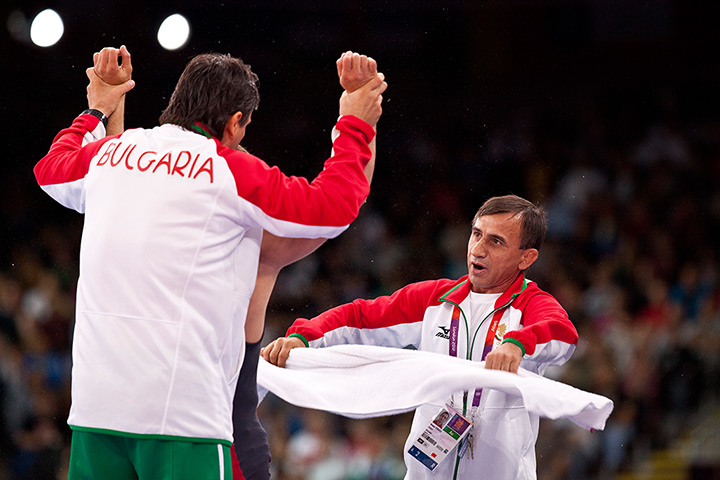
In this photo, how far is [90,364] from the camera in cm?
198

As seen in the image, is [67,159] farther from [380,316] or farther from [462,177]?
[462,177]

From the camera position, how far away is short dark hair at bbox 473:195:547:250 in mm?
2924

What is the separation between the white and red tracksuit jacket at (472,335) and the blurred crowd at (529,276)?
2.02 m

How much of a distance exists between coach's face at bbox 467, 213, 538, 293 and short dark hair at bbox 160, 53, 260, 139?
1.05m

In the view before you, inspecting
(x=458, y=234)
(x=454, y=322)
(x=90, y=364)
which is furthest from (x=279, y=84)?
(x=90, y=364)

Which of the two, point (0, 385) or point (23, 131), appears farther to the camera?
point (0, 385)

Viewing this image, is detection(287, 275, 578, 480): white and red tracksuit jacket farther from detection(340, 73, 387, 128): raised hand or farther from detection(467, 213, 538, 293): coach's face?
detection(340, 73, 387, 128): raised hand

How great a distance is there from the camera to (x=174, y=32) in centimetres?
471

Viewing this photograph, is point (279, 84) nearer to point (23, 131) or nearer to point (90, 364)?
point (23, 131)

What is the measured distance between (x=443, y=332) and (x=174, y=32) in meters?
2.63

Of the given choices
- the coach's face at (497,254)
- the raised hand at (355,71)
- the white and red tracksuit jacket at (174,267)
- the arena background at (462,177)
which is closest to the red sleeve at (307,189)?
the white and red tracksuit jacket at (174,267)

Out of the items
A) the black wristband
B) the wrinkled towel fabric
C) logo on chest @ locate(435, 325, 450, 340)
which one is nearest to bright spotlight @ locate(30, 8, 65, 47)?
the black wristband

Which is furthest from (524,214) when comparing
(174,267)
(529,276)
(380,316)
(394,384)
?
(529,276)

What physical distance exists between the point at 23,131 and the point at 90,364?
10.1 ft
